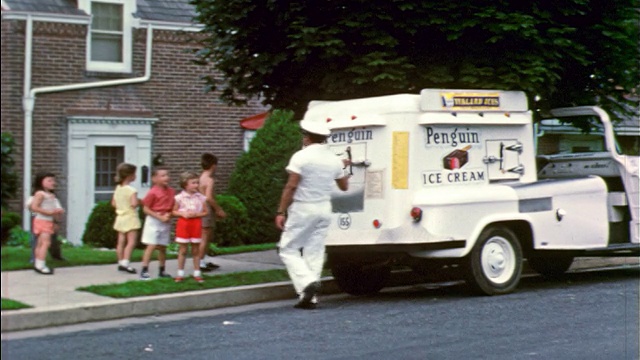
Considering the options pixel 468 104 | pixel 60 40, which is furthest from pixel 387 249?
pixel 60 40

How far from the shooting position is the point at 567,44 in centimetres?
1310

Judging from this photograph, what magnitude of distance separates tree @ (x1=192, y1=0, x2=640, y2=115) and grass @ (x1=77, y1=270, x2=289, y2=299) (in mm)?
2341

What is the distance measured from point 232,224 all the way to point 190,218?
619 cm

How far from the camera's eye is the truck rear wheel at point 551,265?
44.9 feet

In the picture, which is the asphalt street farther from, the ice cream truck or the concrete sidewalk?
the ice cream truck

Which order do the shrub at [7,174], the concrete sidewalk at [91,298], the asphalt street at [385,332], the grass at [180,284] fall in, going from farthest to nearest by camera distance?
the grass at [180,284] → the shrub at [7,174] → the concrete sidewalk at [91,298] → the asphalt street at [385,332]

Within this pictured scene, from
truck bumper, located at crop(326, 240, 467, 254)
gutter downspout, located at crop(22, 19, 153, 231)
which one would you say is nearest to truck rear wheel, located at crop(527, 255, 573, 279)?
truck bumper, located at crop(326, 240, 467, 254)

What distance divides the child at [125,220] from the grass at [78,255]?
1.80 feet

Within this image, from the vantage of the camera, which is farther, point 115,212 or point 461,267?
point 115,212

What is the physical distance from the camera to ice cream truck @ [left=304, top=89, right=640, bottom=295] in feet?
37.1

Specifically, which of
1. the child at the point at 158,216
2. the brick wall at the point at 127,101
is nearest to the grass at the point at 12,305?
the brick wall at the point at 127,101

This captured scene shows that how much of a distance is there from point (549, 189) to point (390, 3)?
2706 millimetres

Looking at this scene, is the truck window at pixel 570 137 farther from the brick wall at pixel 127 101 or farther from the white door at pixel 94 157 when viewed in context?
the white door at pixel 94 157

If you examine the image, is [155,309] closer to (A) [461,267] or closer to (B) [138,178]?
(A) [461,267]
